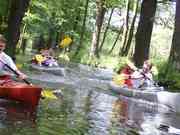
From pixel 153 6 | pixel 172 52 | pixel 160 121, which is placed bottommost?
pixel 160 121

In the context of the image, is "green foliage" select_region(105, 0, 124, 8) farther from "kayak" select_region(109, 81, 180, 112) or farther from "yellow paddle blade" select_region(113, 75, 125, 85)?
"kayak" select_region(109, 81, 180, 112)

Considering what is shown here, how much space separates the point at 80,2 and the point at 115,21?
33.6ft

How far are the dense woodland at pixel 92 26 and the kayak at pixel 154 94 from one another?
91.9 inches

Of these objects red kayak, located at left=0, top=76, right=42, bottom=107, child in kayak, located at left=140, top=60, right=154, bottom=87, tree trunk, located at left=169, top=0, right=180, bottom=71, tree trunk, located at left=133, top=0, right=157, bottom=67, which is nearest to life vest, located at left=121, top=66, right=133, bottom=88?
child in kayak, located at left=140, top=60, right=154, bottom=87

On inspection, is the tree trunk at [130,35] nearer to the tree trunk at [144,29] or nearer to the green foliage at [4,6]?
the tree trunk at [144,29]

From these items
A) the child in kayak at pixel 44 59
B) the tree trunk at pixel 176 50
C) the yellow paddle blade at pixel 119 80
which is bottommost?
the yellow paddle blade at pixel 119 80

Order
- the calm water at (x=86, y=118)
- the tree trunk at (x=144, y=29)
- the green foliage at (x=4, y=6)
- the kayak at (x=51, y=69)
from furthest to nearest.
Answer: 1. the kayak at (x=51, y=69)
2. the tree trunk at (x=144, y=29)
3. the green foliage at (x=4, y=6)
4. the calm water at (x=86, y=118)

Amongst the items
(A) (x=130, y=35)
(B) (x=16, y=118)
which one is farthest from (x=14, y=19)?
Result: (A) (x=130, y=35)

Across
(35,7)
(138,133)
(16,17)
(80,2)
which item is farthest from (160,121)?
(80,2)

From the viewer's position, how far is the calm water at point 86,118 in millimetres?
9617

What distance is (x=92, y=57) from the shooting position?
35906mm

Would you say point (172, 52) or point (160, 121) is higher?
point (172, 52)

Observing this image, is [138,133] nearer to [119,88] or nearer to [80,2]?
[119,88]

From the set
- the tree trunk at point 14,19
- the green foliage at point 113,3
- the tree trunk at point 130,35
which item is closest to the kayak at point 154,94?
the tree trunk at point 14,19
